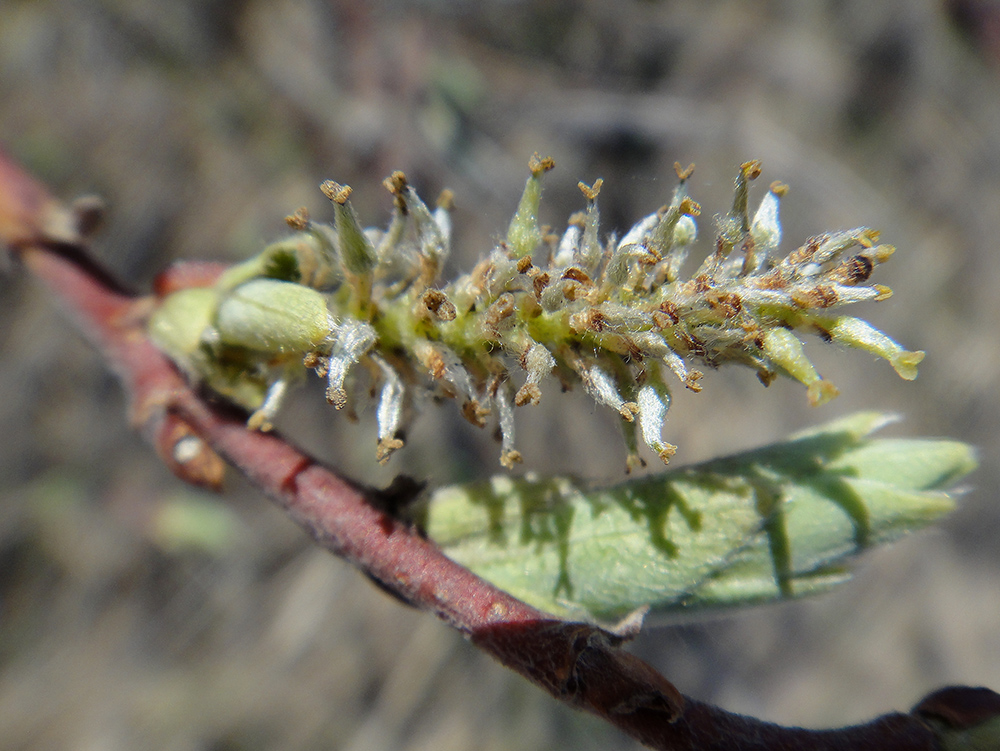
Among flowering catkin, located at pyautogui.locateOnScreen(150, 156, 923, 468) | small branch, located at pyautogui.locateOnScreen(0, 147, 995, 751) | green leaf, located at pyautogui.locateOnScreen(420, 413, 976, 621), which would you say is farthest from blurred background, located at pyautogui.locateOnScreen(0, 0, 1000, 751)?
flowering catkin, located at pyautogui.locateOnScreen(150, 156, 923, 468)

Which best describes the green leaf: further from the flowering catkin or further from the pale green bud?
the pale green bud

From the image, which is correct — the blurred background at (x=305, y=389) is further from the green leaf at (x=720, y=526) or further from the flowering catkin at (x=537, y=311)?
the flowering catkin at (x=537, y=311)

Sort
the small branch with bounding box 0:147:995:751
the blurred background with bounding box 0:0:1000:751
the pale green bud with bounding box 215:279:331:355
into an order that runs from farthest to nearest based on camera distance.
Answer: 1. the blurred background with bounding box 0:0:1000:751
2. the pale green bud with bounding box 215:279:331:355
3. the small branch with bounding box 0:147:995:751

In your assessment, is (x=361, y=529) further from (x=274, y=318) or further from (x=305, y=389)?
(x=305, y=389)

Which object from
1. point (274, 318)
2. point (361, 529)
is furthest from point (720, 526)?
point (274, 318)

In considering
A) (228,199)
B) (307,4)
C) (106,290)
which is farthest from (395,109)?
(106,290)

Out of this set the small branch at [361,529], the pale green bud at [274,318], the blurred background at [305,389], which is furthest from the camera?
the blurred background at [305,389]

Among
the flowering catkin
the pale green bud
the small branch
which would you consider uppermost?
the flowering catkin

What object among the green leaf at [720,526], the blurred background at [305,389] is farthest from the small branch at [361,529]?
the blurred background at [305,389]
